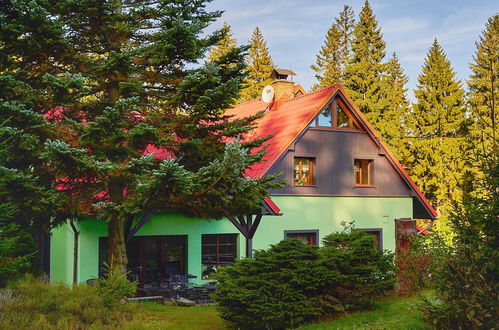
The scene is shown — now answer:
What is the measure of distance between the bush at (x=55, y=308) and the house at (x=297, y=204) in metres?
4.97

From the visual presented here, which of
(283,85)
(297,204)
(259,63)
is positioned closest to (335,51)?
(259,63)

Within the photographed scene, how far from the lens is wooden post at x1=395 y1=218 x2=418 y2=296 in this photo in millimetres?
12844

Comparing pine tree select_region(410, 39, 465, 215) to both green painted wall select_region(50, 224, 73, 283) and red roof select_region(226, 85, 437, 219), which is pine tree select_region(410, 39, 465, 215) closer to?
red roof select_region(226, 85, 437, 219)

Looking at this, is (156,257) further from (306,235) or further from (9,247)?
(9,247)

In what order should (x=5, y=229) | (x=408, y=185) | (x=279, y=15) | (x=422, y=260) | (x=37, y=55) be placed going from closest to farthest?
(x=5, y=229) → (x=37, y=55) → (x=422, y=260) → (x=279, y=15) → (x=408, y=185)

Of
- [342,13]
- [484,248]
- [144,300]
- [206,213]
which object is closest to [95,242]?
[144,300]

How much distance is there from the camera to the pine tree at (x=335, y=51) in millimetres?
43656

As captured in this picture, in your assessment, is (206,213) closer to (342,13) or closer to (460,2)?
(460,2)

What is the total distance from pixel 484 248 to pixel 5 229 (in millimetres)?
8922

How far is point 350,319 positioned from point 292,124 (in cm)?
1097

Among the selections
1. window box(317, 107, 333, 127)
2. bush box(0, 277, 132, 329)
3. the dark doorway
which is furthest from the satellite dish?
bush box(0, 277, 132, 329)

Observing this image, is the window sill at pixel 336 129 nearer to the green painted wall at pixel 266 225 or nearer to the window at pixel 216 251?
the green painted wall at pixel 266 225

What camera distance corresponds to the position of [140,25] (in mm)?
13961

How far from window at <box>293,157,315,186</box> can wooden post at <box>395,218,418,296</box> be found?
777cm
